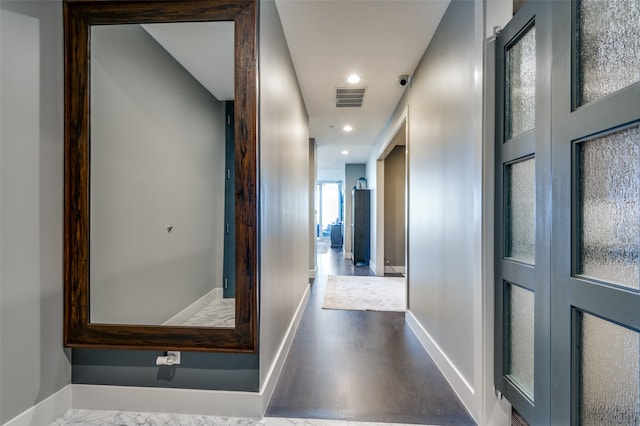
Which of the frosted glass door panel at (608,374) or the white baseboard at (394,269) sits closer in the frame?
the frosted glass door panel at (608,374)

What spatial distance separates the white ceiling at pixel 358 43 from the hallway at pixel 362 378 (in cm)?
250

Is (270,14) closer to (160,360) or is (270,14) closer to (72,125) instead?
(72,125)

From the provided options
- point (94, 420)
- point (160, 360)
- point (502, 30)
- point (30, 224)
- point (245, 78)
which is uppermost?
point (502, 30)

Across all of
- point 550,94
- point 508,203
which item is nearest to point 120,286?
point 508,203

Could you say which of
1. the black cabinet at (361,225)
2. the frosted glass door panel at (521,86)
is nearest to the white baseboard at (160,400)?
the frosted glass door panel at (521,86)

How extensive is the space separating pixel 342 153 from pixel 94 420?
609 cm

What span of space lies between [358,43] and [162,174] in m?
1.84

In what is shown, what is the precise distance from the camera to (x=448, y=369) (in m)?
2.00

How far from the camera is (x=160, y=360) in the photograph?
1661 millimetres

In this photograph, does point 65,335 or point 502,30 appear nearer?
point 502,30

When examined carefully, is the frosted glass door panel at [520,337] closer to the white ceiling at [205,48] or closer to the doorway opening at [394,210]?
the white ceiling at [205,48]

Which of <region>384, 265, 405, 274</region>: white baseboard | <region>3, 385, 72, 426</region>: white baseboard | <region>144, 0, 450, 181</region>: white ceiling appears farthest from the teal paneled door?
<region>384, 265, 405, 274</region>: white baseboard

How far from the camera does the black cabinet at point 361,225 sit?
6805mm

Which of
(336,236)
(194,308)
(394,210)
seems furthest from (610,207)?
(336,236)
